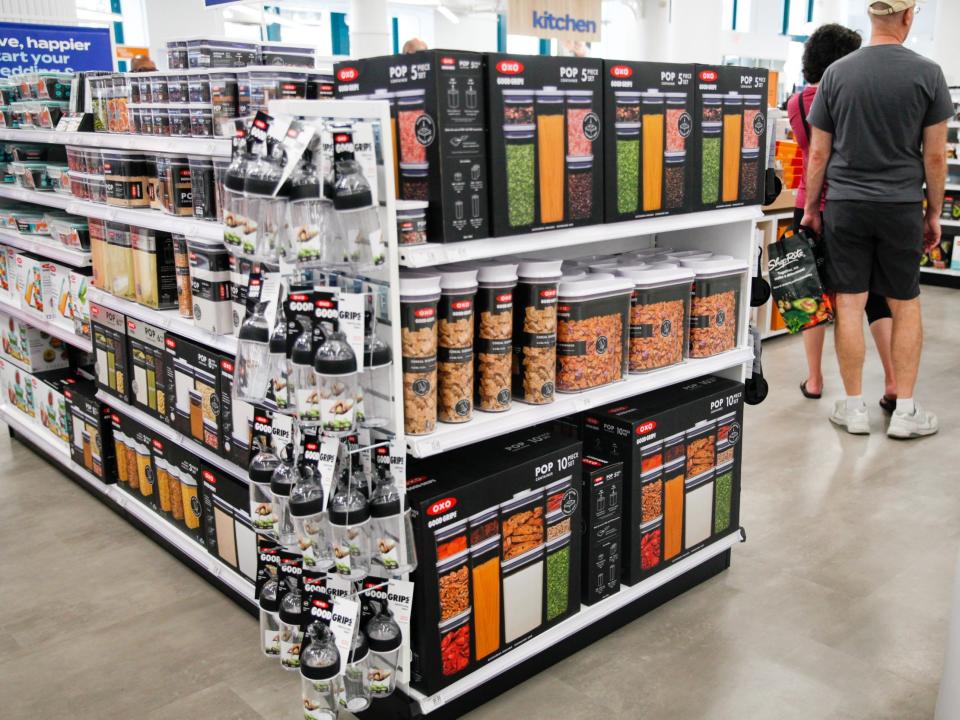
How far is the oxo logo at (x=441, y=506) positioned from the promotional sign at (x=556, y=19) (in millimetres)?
3383

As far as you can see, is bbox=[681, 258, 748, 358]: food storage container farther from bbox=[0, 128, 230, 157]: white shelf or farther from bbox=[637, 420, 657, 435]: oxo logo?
bbox=[0, 128, 230, 157]: white shelf

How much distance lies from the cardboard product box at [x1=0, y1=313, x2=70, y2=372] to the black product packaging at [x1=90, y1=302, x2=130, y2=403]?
0.91 metres

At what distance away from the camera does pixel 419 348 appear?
6.77ft

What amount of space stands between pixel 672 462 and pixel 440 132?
1298 mm

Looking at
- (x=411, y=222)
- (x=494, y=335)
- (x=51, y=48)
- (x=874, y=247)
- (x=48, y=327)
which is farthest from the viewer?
(x=51, y=48)

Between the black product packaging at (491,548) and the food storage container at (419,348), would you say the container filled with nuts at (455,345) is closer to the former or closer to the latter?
the food storage container at (419,348)

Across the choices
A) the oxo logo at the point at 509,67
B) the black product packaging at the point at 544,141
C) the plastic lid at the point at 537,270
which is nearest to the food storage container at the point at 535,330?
the plastic lid at the point at 537,270

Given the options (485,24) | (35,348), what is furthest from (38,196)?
(485,24)

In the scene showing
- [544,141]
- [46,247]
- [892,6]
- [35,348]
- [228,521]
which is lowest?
[228,521]

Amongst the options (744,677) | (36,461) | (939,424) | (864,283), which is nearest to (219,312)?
(744,677)

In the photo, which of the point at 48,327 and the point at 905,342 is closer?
the point at 48,327

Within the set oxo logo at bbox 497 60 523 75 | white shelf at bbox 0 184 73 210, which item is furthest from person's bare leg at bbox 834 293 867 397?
white shelf at bbox 0 184 73 210

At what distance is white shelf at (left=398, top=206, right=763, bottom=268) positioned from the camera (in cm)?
201

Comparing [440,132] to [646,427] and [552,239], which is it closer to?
[552,239]
